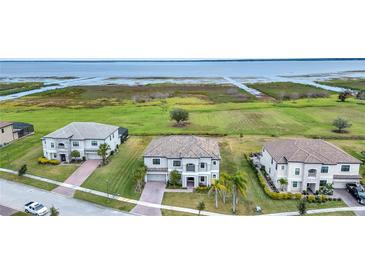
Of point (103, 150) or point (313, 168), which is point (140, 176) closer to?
point (103, 150)

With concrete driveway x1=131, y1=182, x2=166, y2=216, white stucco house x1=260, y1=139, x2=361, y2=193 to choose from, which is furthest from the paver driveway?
white stucco house x1=260, y1=139, x2=361, y2=193

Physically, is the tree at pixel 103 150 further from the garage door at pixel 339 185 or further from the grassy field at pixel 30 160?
the garage door at pixel 339 185

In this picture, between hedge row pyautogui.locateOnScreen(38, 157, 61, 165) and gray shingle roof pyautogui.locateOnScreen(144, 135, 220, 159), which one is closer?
gray shingle roof pyautogui.locateOnScreen(144, 135, 220, 159)

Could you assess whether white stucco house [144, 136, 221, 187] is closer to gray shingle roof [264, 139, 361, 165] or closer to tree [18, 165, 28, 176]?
gray shingle roof [264, 139, 361, 165]

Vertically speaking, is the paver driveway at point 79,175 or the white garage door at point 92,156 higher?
the white garage door at point 92,156

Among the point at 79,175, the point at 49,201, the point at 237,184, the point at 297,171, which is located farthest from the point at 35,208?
the point at 297,171

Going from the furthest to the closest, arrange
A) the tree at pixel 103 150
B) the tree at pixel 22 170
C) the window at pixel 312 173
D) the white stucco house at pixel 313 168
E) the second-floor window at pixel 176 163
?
the tree at pixel 103 150, the tree at pixel 22 170, the second-floor window at pixel 176 163, the window at pixel 312 173, the white stucco house at pixel 313 168

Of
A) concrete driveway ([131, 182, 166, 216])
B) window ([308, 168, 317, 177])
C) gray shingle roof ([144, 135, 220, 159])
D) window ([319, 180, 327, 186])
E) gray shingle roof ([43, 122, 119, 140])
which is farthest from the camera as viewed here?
gray shingle roof ([43, 122, 119, 140])

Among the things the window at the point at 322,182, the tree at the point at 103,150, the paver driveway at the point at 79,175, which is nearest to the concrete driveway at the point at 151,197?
the paver driveway at the point at 79,175
